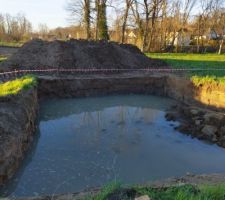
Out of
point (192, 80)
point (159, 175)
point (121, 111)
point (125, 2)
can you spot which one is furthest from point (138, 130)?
point (125, 2)

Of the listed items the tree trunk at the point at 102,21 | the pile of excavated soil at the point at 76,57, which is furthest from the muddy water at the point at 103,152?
the tree trunk at the point at 102,21

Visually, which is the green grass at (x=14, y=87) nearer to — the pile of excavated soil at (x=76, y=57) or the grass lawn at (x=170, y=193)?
the pile of excavated soil at (x=76, y=57)

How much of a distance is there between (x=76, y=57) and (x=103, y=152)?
10545mm

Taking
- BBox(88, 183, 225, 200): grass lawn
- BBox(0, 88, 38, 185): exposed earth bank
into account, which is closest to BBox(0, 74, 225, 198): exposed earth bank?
BBox(0, 88, 38, 185): exposed earth bank

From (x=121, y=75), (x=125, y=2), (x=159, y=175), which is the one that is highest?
(x=125, y=2)

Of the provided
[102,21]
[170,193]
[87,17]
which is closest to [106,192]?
[170,193]

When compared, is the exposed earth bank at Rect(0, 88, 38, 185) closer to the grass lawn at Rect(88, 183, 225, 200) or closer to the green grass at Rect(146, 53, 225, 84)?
the grass lawn at Rect(88, 183, 225, 200)

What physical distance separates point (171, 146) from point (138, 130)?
5.36 feet

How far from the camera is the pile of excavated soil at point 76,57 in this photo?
55.9 feet

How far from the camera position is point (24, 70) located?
15836 mm

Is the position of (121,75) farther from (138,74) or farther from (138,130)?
(138,130)

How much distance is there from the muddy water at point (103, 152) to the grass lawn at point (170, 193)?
7.81 ft

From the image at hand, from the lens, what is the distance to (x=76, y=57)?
58.9 feet

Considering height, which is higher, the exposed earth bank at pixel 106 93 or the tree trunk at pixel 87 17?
the tree trunk at pixel 87 17
